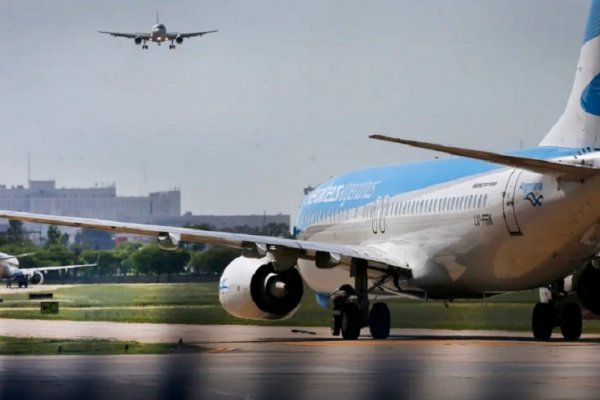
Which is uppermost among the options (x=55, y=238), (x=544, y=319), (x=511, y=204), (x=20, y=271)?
(x=55, y=238)

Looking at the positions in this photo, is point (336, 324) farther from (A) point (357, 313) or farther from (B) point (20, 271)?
(B) point (20, 271)

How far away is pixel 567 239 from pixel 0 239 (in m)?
42.6

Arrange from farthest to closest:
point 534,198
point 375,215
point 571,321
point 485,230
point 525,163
A: point 375,215
point 571,321
point 485,230
point 534,198
point 525,163

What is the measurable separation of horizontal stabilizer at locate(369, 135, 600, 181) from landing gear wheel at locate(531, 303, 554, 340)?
4882 millimetres

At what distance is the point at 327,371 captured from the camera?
26375mm

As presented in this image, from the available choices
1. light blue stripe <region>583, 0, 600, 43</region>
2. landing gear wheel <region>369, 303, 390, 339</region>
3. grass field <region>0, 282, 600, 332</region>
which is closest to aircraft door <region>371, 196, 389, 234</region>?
grass field <region>0, 282, 600, 332</region>

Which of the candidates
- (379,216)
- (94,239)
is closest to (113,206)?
(94,239)

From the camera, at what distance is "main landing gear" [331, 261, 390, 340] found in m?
40.0

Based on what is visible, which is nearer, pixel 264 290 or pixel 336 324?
pixel 336 324

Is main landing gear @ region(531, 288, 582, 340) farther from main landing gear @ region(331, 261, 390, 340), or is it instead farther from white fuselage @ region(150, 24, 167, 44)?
white fuselage @ region(150, 24, 167, 44)

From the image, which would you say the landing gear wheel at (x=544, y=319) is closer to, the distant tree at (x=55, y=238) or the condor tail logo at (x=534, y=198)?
the condor tail logo at (x=534, y=198)

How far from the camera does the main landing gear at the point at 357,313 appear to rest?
131 feet

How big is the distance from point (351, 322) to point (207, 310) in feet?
40.3

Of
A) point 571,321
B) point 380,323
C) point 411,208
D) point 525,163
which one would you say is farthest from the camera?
point 411,208
